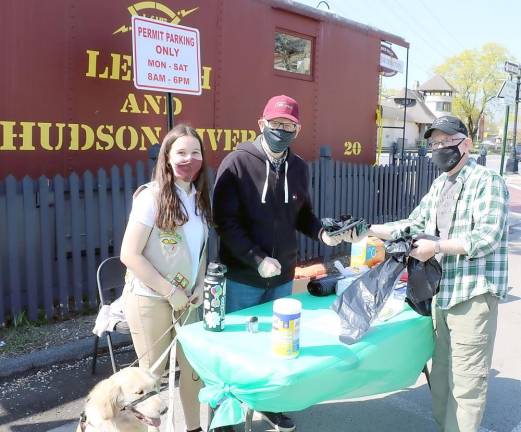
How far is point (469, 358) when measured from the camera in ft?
8.33

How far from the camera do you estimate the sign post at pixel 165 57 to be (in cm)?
418

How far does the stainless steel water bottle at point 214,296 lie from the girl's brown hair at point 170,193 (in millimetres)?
300

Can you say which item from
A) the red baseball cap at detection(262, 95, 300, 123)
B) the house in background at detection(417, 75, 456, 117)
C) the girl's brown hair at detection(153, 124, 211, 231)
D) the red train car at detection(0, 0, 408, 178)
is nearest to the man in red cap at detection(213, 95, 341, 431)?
the red baseball cap at detection(262, 95, 300, 123)

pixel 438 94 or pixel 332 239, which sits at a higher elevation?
pixel 438 94

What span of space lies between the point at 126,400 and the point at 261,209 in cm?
125

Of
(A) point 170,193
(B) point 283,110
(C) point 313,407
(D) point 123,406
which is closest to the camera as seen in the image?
(D) point 123,406

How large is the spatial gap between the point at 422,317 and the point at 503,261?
20.8 inches

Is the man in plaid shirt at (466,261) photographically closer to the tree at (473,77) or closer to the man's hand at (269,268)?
the man's hand at (269,268)

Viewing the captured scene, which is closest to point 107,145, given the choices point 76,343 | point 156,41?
point 156,41

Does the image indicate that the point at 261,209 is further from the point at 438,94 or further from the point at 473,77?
the point at 438,94

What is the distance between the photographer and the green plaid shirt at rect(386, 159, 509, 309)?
2381mm

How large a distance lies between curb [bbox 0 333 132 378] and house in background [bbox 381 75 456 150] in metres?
34.5

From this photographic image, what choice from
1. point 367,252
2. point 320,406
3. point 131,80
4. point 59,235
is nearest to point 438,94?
point 131,80

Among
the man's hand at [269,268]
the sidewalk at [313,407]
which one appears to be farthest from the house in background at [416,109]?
the man's hand at [269,268]
